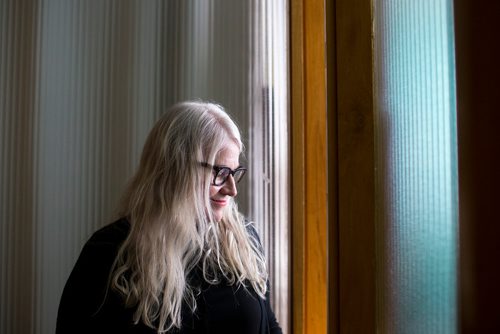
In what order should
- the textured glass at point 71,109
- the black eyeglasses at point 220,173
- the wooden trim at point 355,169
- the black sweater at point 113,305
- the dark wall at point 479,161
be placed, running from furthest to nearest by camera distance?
the textured glass at point 71,109 < the black eyeglasses at point 220,173 < the black sweater at point 113,305 < the wooden trim at point 355,169 < the dark wall at point 479,161

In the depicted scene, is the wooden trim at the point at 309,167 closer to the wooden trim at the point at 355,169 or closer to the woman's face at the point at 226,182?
the woman's face at the point at 226,182

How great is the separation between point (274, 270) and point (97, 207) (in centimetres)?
89

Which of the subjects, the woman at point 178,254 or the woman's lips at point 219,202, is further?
the woman's lips at point 219,202

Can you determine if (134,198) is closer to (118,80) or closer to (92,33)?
(118,80)

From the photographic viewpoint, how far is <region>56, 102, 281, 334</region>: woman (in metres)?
0.92

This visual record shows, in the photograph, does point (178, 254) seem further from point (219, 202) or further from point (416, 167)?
point (416, 167)

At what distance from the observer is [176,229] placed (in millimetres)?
1005

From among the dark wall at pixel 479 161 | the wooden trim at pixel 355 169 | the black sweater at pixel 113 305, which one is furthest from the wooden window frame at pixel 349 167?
the black sweater at pixel 113 305

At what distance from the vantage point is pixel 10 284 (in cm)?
165

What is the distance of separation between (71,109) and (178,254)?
41.1 inches

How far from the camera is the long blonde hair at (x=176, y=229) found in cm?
93

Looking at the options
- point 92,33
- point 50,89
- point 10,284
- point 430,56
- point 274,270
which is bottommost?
point 10,284

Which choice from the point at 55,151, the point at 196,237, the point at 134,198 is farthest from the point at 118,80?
the point at 196,237

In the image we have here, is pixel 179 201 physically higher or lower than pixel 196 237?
higher
